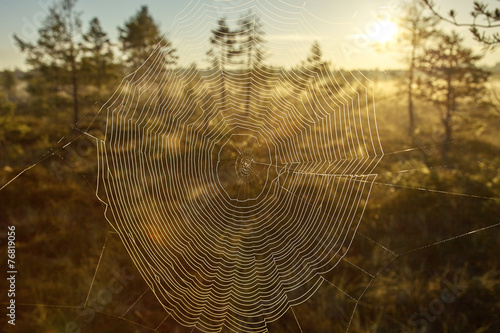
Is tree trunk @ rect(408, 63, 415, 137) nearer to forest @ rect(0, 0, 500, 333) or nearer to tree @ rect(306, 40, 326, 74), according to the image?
forest @ rect(0, 0, 500, 333)

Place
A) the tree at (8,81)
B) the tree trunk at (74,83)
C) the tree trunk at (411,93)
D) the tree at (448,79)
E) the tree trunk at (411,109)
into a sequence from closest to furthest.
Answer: the tree at (448,79)
the tree trunk at (411,93)
the tree trunk at (411,109)
the tree trunk at (74,83)
the tree at (8,81)

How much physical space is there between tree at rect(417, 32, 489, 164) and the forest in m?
4.98

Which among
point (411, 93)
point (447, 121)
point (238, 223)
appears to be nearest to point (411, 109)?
point (411, 93)

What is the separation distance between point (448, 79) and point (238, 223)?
38.4 feet

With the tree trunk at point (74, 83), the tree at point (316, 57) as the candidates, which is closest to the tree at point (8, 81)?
the tree trunk at point (74, 83)

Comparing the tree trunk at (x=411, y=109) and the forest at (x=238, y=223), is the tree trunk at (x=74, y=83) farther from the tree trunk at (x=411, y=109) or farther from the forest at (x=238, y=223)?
the tree trunk at (x=411, y=109)

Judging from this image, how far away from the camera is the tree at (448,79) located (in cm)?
1222

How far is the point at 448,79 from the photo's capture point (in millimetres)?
13445

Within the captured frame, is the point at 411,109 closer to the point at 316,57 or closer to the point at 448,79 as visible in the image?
the point at 448,79

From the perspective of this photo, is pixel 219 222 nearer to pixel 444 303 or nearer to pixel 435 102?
pixel 444 303

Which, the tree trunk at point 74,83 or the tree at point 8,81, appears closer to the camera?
the tree trunk at point 74,83

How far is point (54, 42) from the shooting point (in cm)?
1836

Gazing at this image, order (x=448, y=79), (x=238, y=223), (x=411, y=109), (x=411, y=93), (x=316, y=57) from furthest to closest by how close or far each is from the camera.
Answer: (x=411, y=109), (x=411, y=93), (x=448, y=79), (x=238, y=223), (x=316, y=57)

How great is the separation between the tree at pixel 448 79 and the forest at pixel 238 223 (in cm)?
498
